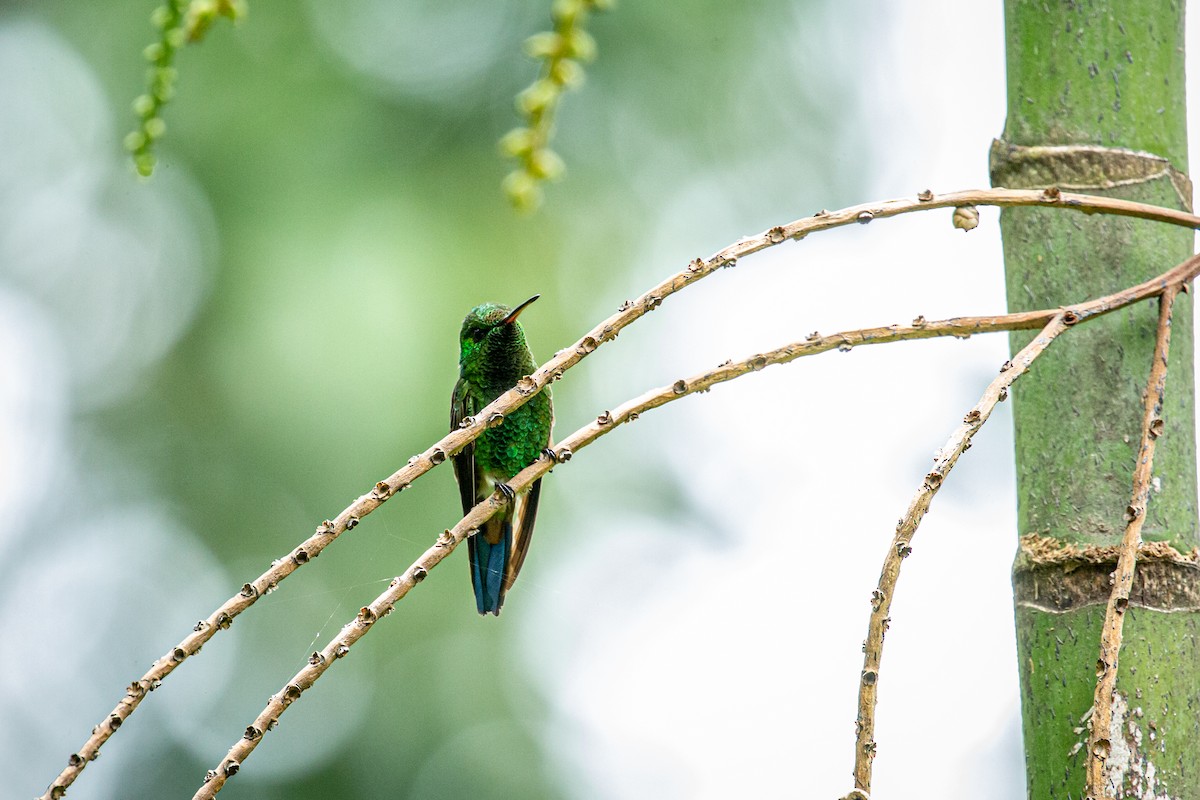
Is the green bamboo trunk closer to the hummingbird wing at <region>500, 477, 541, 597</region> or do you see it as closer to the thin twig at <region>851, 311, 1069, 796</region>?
the thin twig at <region>851, 311, 1069, 796</region>

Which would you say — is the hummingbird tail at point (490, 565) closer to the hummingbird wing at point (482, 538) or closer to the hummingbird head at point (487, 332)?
A: the hummingbird wing at point (482, 538)

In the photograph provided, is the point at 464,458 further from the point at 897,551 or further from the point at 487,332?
the point at 897,551

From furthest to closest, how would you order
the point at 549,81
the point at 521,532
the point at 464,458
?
the point at 464,458, the point at 521,532, the point at 549,81

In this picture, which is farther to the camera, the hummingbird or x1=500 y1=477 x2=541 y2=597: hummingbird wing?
the hummingbird

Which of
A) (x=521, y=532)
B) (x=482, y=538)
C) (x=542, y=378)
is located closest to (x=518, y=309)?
(x=521, y=532)

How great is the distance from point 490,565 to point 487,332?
742 mm

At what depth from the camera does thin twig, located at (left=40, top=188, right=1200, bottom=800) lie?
119 cm

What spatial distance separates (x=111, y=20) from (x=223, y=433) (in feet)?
8.04

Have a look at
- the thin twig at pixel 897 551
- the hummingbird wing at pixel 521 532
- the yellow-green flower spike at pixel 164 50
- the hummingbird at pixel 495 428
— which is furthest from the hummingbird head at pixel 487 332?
the thin twig at pixel 897 551

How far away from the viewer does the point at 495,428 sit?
3.78 m

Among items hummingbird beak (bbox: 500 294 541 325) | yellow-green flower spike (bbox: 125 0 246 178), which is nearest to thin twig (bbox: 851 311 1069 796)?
yellow-green flower spike (bbox: 125 0 246 178)

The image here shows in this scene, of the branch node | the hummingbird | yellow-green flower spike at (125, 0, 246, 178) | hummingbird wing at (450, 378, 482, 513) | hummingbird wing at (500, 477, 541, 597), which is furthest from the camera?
the hummingbird

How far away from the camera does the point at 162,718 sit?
22.9 feet

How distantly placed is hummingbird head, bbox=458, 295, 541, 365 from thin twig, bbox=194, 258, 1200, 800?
2.32 meters
